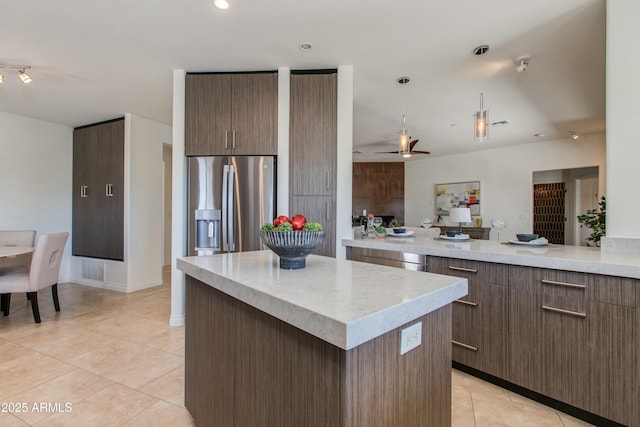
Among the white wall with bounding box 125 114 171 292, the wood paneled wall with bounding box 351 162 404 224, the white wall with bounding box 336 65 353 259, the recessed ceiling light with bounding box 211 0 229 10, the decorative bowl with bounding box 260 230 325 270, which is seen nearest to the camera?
the decorative bowl with bounding box 260 230 325 270

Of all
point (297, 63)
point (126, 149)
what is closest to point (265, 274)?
point (297, 63)

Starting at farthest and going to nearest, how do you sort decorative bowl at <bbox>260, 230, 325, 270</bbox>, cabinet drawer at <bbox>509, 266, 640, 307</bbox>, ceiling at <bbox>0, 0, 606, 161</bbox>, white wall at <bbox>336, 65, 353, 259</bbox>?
white wall at <bbox>336, 65, 353, 259</bbox> → ceiling at <bbox>0, 0, 606, 161</bbox> → cabinet drawer at <bbox>509, 266, 640, 307</bbox> → decorative bowl at <bbox>260, 230, 325, 270</bbox>

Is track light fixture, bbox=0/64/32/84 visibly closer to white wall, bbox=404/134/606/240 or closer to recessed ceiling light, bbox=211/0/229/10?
recessed ceiling light, bbox=211/0/229/10

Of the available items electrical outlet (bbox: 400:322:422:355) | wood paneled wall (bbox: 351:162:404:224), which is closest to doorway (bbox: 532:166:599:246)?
wood paneled wall (bbox: 351:162:404:224)

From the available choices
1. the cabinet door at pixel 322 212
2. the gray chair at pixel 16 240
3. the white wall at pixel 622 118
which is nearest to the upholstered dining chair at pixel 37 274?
the gray chair at pixel 16 240

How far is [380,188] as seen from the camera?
824 centimetres

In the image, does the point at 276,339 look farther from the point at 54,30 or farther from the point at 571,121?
the point at 571,121

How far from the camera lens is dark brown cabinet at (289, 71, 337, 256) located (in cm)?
301

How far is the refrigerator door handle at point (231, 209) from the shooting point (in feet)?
10.1

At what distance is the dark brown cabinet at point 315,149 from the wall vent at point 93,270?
3.66 m

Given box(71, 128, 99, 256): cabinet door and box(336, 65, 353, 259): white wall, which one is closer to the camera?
box(336, 65, 353, 259): white wall

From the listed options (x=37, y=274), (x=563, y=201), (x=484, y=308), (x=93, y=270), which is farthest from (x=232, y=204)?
(x=563, y=201)

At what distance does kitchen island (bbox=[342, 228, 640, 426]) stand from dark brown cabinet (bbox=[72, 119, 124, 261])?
4.51 m

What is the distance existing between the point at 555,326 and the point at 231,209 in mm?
2675
